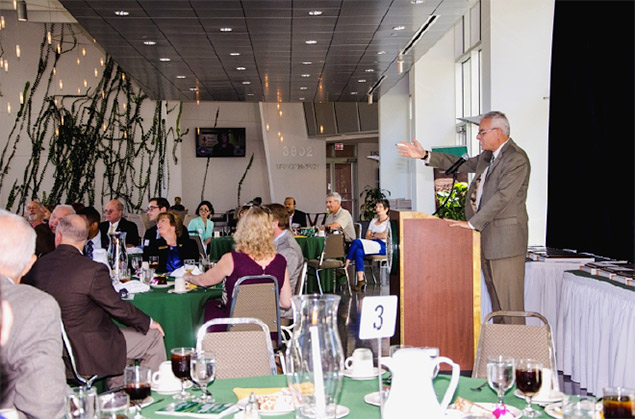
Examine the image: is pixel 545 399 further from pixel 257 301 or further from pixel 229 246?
pixel 229 246

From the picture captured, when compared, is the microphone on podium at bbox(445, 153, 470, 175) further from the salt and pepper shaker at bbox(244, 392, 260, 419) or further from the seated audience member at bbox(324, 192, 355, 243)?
the seated audience member at bbox(324, 192, 355, 243)

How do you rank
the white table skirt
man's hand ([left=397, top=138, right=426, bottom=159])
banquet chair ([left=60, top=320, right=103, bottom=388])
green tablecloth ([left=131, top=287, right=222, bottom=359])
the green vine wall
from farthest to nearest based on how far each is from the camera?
the green vine wall → green tablecloth ([left=131, top=287, right=222, bottom=359]) → man's hand ([left=397, top=138, right=426, bottom=159]) → the white table skirt → banquet chair ([left=60, top=320, right=103, bottom=388])

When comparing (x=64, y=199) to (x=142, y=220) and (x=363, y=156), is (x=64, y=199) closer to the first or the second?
(x=142, y=220)

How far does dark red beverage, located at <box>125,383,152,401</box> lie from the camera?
7.37 ft

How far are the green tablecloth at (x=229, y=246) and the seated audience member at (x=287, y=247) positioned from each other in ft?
14.6

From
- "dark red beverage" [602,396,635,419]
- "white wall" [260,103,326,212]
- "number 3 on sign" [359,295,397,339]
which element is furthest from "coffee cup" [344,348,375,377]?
"white wall" [260,103,326,212]

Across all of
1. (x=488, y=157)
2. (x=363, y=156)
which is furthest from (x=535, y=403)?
(x=363, y=156)

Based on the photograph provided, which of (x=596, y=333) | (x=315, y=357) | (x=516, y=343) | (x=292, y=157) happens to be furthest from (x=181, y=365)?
(x=292, y=157)

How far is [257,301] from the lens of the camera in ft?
15.4

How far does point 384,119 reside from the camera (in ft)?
60.8

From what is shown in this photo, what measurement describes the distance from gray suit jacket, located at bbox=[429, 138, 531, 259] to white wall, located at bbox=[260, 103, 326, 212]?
17167 mm

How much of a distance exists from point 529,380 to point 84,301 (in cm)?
257

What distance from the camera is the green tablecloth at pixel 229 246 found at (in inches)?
435

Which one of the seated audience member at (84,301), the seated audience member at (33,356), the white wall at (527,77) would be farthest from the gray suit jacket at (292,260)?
the white wall at (527,77)
